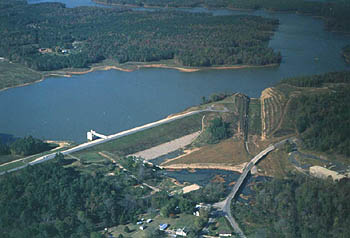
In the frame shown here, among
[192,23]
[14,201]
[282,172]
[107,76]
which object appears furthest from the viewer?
[192,23]

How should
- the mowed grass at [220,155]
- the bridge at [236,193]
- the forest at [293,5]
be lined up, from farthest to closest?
the forest at [293,5] → the mowed grass at [220,155] → the bridge at [236,193]

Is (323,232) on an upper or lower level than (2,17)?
lower

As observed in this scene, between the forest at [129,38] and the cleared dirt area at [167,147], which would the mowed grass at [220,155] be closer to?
the cleared dirt area at [167,147]

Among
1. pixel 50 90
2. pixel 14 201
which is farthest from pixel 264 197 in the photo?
pixel 50 90

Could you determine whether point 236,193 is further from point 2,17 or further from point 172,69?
point 2,17

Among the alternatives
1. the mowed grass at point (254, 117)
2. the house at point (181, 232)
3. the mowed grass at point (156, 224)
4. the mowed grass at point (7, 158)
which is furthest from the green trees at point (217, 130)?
the mowed grass at point (7, 158)

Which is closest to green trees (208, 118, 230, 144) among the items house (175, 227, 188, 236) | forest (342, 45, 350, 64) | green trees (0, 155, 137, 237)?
green trees (0, 155, 137, 237)

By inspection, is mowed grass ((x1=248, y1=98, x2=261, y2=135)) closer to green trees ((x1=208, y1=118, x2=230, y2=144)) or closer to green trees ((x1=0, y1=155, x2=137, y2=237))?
green trees ((x1=208, y1=118, x2=230, y2=144))
